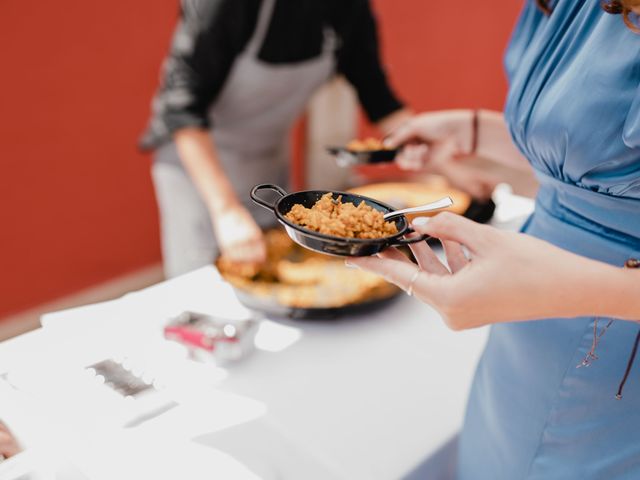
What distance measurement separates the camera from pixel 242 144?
2197 millimetres

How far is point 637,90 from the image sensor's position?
732mm

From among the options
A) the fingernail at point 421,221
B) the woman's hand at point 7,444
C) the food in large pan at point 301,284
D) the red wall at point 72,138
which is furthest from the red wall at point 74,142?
the fingernail at point 421,221

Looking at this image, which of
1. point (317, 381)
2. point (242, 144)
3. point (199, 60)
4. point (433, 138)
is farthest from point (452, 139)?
point (242, 144)

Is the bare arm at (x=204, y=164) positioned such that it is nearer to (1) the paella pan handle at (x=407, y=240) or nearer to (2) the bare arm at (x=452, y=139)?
(2) the bare arm at (x=452, y=139)

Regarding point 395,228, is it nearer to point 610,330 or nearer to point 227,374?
point 610,330

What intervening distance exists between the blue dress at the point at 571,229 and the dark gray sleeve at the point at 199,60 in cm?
99

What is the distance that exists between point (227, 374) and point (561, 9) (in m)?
0.88

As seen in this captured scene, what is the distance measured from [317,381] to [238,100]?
1.20 m

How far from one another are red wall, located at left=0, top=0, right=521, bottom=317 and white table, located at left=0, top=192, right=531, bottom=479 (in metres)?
1.45

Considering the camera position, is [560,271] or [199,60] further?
[199,60]

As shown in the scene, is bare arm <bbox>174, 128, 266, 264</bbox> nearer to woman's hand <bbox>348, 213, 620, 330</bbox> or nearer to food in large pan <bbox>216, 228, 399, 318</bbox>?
food in large pan <bbox>216, 228, 399, 318</bbox>

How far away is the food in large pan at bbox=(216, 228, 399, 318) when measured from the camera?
4.23 ft

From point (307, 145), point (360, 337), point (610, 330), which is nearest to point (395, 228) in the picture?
point (610, 330)

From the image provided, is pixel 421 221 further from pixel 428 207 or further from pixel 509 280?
pixel 509 280
